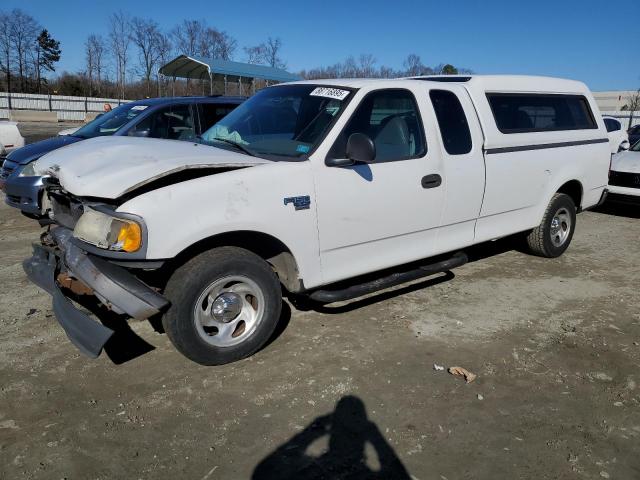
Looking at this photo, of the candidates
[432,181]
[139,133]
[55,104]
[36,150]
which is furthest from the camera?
[55,104]

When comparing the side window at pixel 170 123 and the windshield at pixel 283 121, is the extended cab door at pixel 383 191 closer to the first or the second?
the windshield at pixel 283 121

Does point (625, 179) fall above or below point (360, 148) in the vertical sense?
below

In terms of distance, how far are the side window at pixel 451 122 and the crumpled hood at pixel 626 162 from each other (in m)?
5.68

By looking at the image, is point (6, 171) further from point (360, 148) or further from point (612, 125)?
point (612, 125)

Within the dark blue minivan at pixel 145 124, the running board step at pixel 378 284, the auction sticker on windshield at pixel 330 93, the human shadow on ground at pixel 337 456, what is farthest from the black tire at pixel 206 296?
the dark blue minivan at pixel 145 124

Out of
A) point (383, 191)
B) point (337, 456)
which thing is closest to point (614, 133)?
point (383, 191)

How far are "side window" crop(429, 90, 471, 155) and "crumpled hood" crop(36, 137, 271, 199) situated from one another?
70.2 inches

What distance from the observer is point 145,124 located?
767 centimetres

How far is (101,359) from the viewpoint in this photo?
380cm

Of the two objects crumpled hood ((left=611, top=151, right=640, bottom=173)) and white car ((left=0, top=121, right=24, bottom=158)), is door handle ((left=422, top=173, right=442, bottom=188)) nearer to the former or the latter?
crumpled hood ((left=611, top=151, right=640, bottom=173))

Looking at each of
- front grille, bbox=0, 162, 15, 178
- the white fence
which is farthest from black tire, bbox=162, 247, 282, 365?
the white fence

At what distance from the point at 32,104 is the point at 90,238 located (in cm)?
4179

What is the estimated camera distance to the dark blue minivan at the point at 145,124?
292 inches

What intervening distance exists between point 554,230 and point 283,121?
12.6 ft
